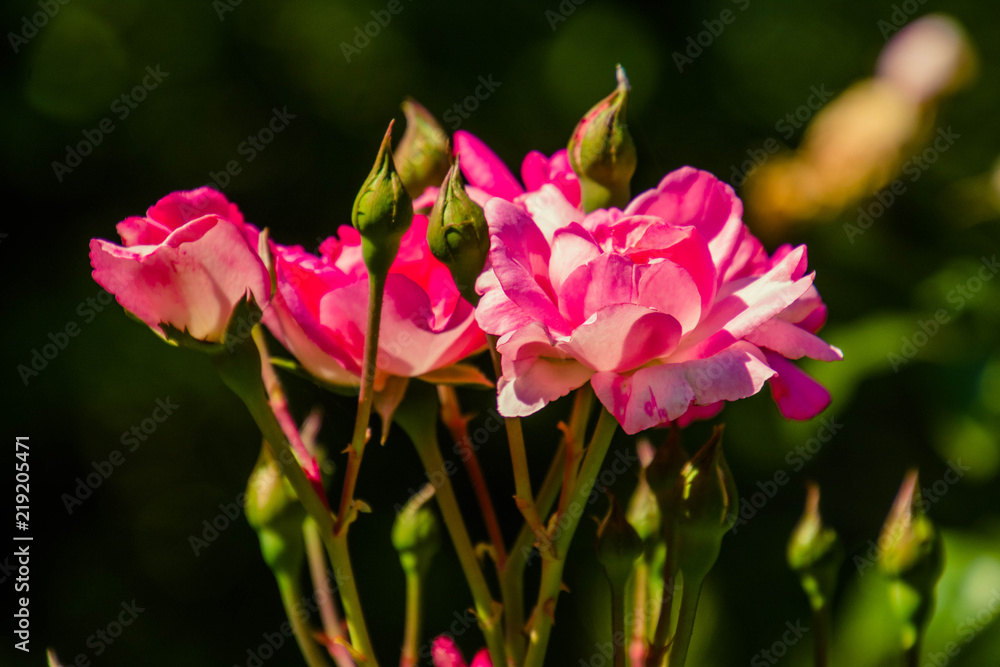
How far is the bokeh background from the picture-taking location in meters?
1.44

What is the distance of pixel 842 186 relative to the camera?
1.47 meters

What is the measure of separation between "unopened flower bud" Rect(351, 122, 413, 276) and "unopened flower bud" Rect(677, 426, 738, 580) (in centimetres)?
16

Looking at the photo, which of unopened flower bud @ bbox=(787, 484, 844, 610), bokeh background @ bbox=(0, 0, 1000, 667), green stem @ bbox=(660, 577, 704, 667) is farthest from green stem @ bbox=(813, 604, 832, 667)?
bokeh background @ bbox=(0, 0, 1000, 667)

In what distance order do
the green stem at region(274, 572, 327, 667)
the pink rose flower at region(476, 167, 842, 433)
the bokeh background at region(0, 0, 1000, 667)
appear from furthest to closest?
the bokeh background at region(0, 0, 1000, 667), the green stem at region(274, 572, 327, 667), the pink rose flower at region(476, 167, 842, 433)

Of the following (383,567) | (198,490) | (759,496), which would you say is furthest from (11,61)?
(759,496)

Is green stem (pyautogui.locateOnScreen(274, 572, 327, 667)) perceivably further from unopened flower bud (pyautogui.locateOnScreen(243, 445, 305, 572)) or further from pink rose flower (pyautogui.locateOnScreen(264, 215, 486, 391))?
pink rose flower (pyautogui.locateOnScreen(264, 215, 486, 391))

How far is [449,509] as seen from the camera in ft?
1.46

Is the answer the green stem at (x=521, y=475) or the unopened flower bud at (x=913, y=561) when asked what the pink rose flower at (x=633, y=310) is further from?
the unopened flower bud at (x=913, y=561)

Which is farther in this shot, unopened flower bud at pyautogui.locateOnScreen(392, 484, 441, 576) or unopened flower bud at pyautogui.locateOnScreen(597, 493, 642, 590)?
unopened flower bud at pyautogui.locateOnScreen(392, 484, 441, 576)

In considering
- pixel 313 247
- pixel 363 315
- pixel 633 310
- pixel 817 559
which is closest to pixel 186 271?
pixel 363 315

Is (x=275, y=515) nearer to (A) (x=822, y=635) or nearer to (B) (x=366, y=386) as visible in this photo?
(B) (x=366, y=386)

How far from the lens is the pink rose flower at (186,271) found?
387 mm

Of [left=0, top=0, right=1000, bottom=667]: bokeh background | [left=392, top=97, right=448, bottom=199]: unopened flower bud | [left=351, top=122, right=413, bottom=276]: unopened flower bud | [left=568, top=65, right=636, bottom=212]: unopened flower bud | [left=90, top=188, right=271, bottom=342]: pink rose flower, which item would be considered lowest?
[left=0, top=0, right=1000, bottom=667]: bokeh background

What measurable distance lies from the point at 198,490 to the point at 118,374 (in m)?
0.23
